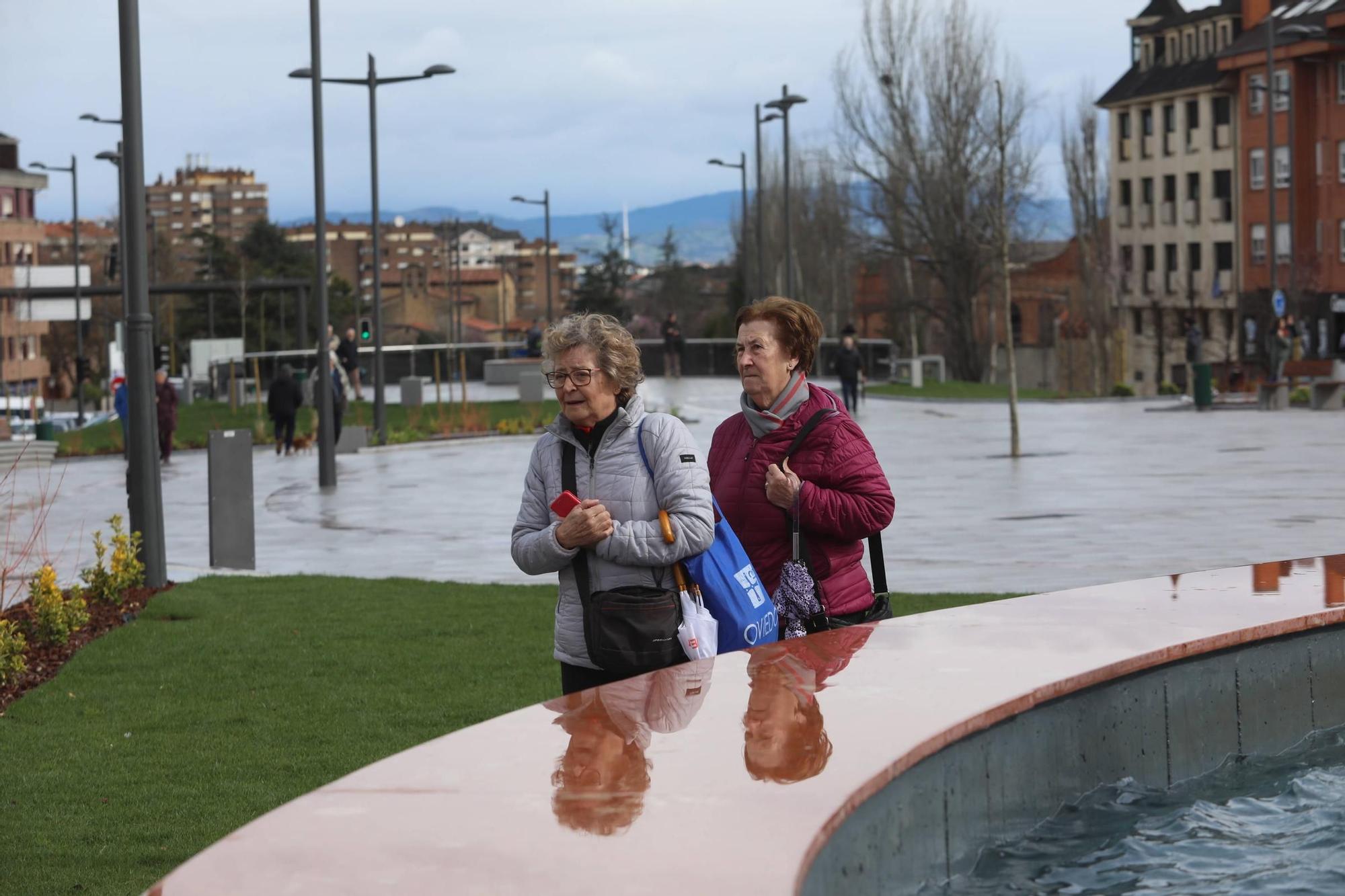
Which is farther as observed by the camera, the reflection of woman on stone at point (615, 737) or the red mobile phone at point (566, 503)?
the red mobile phone at point (566, 503)

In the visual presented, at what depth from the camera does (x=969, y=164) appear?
202ft

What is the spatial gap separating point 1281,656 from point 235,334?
3355 inches

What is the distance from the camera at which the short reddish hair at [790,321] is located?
5.94 meters

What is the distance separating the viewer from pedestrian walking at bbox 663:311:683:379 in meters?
58.1

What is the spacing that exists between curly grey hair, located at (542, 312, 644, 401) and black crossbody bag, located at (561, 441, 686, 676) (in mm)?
286

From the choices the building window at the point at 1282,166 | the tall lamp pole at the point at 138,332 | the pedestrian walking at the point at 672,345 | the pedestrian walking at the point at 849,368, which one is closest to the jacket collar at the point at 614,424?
the tall lamp pole at the point at 138,332

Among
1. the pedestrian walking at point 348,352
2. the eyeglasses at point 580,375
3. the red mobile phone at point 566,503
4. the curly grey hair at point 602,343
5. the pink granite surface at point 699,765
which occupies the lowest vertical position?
the pink granite surface at point 699,765

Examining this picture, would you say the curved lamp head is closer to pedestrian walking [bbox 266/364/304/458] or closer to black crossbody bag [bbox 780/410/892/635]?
pedestrian walking [bbox 266/364/304/458]

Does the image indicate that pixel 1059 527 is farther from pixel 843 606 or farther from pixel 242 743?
pixel 843 606

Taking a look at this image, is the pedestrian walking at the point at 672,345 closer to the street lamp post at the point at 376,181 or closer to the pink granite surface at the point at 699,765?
the street lamp post at the point at 376,181

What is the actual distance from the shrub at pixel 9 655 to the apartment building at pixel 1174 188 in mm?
69268

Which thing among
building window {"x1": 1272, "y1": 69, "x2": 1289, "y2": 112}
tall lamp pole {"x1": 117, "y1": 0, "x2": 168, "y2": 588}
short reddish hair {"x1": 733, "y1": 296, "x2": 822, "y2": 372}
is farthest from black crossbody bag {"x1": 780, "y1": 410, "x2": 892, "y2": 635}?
building window {"x1": 1272, "y1": 69, "x2": 1289, "y2": 112}

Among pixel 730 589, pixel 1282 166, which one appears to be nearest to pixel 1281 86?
pixel 1282 166

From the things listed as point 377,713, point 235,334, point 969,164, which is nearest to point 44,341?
point 235,334
